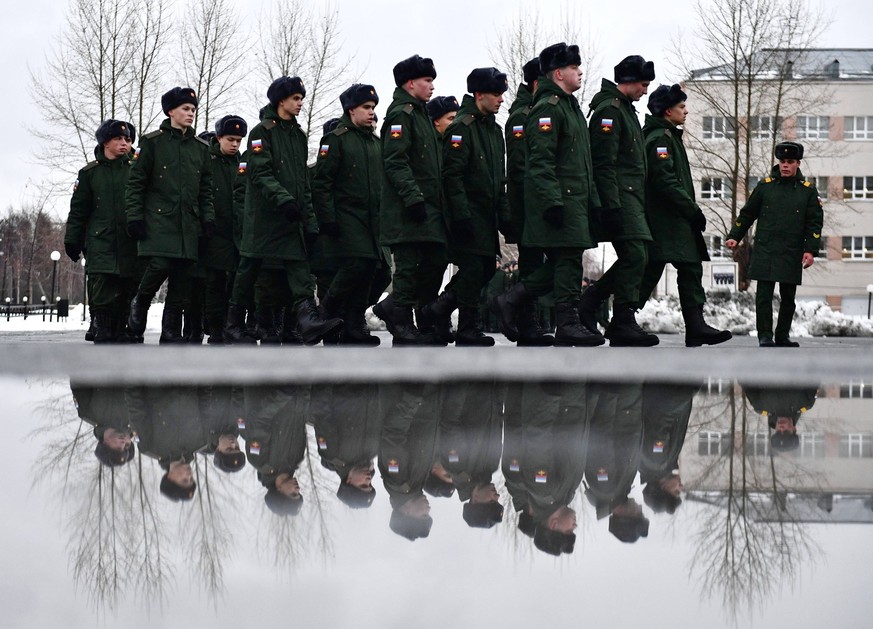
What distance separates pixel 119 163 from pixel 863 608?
9.07 m

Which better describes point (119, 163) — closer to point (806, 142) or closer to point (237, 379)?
point (237, 379)

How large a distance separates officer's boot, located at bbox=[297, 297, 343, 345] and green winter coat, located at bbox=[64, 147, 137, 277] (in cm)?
215

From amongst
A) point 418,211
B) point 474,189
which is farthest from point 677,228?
point 418,211

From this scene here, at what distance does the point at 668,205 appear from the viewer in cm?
881

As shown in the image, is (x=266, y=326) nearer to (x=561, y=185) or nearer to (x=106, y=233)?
(x=106, y=233)

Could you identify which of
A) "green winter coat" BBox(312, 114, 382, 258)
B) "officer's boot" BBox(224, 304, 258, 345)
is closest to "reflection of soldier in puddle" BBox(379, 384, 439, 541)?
"green winter coat" BBox(312, 114, 382, 258)

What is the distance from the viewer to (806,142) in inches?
2404

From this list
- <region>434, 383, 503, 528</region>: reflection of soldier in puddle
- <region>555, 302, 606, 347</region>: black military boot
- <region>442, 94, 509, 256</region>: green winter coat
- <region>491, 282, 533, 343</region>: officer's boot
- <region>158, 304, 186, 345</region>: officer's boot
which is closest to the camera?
<region>434, 383, 503, 528</region>: reflection of soldier in puddle

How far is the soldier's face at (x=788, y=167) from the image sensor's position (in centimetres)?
1037

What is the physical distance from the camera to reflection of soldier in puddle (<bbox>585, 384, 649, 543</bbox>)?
8.27 ft

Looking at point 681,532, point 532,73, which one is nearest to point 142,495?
point 681,532

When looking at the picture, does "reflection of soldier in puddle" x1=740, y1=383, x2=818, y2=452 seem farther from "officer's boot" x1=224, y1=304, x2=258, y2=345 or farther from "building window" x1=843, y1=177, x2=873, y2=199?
"building window" x1=843, y1=177, x2=873, y2=199

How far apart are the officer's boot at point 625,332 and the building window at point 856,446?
4148 millimetres

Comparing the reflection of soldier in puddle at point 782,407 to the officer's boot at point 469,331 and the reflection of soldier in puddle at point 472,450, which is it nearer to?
the reflection of soldier in puddle at point 472,450
